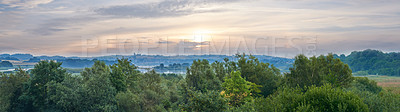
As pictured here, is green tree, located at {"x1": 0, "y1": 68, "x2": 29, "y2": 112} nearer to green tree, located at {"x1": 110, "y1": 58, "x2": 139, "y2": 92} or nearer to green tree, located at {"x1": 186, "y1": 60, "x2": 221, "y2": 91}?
green tree, located at {"x1": 110, "y1": 58, "x2": 139, "y2": 92}

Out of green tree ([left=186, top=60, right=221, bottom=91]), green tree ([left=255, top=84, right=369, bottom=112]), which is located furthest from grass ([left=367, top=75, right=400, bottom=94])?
green tree ([left=255, top=84, right=369, bottom=112])

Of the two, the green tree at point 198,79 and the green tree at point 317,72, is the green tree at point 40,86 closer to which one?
the green tree at point 198,79

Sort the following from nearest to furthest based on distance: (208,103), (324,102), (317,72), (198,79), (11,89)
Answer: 1. (324,102)
2. (208,103)
3. (317,72)
4. (198,79)
5. (11,89)

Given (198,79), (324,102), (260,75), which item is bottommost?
(260,75)

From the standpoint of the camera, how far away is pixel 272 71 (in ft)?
172

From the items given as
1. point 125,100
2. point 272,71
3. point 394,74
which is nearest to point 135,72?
point 125,100

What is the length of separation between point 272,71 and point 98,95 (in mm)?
33842

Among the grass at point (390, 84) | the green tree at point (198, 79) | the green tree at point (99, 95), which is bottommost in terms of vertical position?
the grass at point (390, 84)

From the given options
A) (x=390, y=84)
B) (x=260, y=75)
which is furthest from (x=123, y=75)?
(x=390, y=84)

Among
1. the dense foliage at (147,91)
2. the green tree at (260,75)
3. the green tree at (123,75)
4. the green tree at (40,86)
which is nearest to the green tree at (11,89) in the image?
the dense foliage at (147,91)

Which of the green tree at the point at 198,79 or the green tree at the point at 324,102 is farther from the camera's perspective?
the green tree at the point at 198,79

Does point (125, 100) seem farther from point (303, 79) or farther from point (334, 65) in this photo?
point (334, 65)

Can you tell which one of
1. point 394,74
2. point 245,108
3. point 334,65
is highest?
point 334,65

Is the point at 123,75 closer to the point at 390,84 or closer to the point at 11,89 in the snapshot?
the point at 11,89
